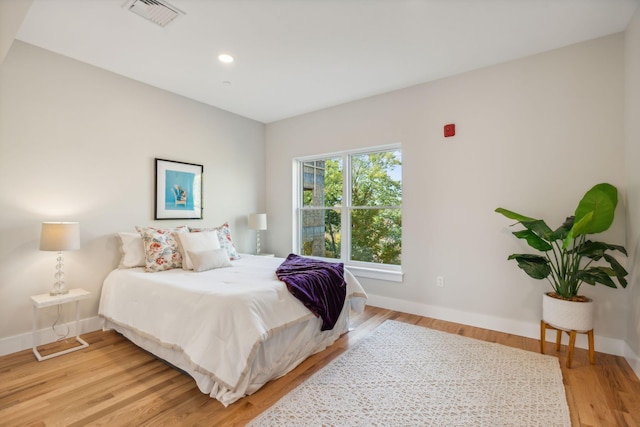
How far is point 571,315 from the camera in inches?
93.0

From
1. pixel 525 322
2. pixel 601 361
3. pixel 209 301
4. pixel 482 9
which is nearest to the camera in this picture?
pixel 209 301

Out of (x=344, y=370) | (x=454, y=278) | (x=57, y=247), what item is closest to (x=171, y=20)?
(x=57, y=247)

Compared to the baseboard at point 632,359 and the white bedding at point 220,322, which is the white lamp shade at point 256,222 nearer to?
the white bedding at point 220,322

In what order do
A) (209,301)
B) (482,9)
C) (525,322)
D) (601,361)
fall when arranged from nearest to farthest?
(209,301)
(482,9)
(601,361)
(525,322)

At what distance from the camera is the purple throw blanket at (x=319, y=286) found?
95.7 inches

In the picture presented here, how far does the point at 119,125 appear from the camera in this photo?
128 inches

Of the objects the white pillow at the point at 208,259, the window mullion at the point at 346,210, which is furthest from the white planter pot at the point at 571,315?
the white pillow at the point at 208,259

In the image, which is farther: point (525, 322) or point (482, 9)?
point (525, 322)

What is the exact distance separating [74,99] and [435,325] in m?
4.28

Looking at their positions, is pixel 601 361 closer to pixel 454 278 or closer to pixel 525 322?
pixel 525 322

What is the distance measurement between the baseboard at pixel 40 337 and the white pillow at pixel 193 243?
1064 mm

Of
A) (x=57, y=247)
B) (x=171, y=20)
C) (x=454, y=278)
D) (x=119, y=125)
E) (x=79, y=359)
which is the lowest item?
(x=79, y=359)

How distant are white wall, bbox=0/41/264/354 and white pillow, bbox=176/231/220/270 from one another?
0.69 meters

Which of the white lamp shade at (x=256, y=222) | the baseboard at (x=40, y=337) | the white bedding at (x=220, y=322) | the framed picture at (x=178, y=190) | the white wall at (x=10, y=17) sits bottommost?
the baseboard at (x=40, y=337)
